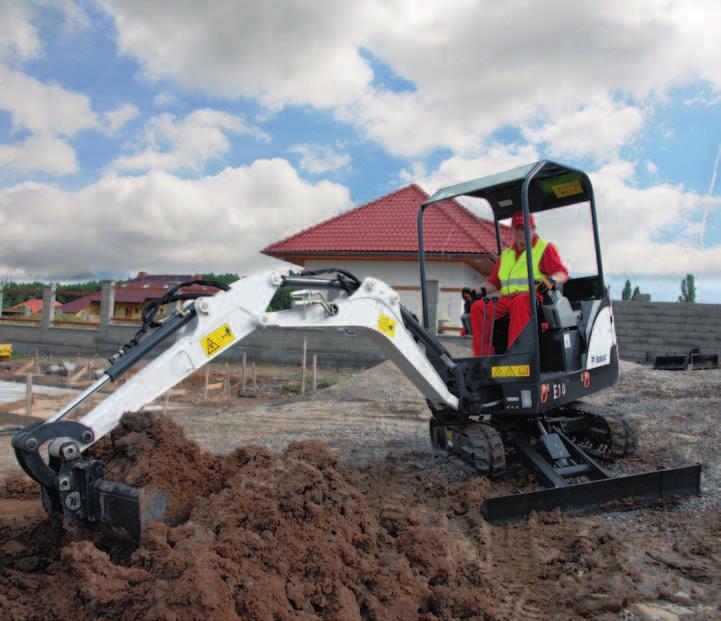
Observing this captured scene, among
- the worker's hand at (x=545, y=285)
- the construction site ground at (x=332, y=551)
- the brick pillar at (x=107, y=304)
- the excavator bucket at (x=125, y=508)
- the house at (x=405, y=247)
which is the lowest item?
the construction site ground at (x=332, y=551)

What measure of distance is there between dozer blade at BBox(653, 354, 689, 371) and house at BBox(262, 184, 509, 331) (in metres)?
4.53

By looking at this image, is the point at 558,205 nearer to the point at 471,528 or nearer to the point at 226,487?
the point at 471,528

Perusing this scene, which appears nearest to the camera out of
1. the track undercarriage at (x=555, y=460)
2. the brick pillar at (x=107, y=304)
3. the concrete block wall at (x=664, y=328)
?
the track undercarriage at (x=555, y=460)

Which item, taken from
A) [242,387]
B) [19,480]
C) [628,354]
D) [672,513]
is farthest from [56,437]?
[628,354]

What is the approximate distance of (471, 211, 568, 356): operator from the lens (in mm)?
4898

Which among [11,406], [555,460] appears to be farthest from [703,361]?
[11,406]

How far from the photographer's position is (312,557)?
122 inches

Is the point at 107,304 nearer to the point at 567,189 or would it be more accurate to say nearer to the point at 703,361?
the point at 703,361

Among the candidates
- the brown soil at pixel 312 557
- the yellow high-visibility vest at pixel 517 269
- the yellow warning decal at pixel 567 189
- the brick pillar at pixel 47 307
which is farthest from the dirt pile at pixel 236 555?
the brick pillar at pixel 47 307

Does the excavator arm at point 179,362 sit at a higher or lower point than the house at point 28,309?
lower

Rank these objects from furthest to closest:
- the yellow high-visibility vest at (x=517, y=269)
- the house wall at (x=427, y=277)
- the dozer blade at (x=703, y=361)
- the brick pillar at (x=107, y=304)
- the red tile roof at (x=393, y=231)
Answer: the brick pillar at (x=107, y=304), the red tile roof at (x=393, y=231), the house wall at (x=427, y=277), the dozer blade at (x=703, y=361), the yellow high-visibility vest at (x=517, y=269)

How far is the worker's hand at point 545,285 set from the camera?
4850mm

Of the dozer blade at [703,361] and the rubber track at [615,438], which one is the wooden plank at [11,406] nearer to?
the rubber track at [615,438]

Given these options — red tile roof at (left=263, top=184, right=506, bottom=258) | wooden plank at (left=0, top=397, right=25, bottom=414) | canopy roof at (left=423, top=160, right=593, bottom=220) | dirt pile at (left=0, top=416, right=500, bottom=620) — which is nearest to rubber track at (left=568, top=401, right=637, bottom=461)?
canopy roof at (left=423, top=160, right=593, bottom=220)
